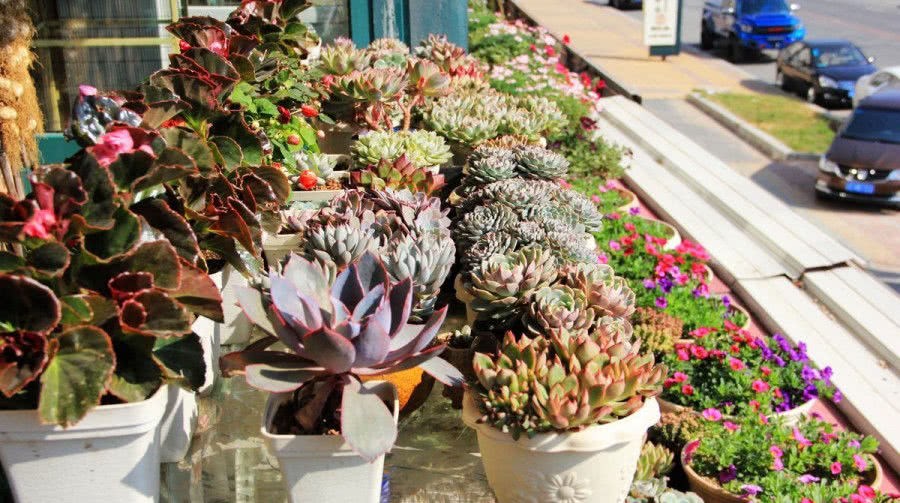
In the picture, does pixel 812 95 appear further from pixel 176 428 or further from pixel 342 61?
pixel 176 428

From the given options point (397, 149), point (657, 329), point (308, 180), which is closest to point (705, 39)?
point (657, 329)

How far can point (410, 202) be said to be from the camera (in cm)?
283

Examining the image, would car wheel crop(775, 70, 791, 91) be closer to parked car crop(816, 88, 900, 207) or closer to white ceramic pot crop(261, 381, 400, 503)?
parked car crop(816, 88, 900, 207)

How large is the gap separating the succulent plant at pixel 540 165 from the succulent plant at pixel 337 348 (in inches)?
66.2

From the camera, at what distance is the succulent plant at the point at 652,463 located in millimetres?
3133

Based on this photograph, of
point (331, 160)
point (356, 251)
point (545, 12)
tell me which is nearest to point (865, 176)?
point (331, 160)

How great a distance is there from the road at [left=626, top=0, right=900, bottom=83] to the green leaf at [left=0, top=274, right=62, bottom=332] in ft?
73.1

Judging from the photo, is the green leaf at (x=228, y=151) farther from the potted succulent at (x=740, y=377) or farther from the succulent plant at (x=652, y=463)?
the potted succulent at (x=740, y=377)

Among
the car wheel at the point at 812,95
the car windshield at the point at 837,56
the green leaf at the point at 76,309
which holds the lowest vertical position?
the car wheel at the point at 812,95

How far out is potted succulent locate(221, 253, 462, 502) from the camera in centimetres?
172

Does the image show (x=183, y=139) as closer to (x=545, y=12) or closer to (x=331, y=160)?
(x=331, y=160)

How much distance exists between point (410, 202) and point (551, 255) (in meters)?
0.47

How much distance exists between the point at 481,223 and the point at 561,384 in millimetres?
1041

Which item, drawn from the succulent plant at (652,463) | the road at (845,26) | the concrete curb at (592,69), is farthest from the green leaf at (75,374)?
the road at (845,26)
